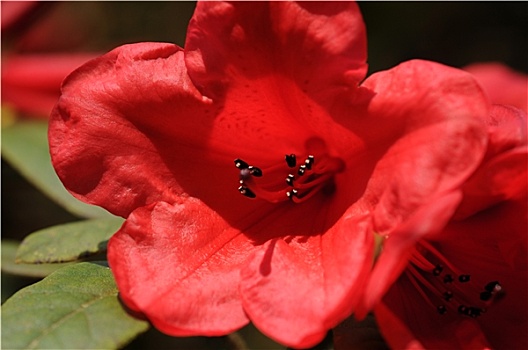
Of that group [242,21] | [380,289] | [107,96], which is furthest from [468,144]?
[107,96]

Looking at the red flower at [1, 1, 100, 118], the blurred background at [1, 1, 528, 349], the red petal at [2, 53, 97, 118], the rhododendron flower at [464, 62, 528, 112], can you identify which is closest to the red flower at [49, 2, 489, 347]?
the rhododendron flower at [464, 62, 528, 112]

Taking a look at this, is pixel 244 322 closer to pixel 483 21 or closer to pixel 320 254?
pixel 320 254

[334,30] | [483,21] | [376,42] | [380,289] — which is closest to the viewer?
[380,289]

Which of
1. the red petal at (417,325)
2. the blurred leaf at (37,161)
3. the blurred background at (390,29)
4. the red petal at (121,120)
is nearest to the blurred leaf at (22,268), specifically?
the blurred leaf at (37,161)

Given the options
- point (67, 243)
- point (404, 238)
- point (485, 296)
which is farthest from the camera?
point (67, 243)

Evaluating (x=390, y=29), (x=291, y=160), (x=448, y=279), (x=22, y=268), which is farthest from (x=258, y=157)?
(x=390, y=29)

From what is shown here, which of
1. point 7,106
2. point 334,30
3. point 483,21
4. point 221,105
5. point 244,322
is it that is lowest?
point 483,21

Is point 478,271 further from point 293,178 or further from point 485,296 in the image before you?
point 293,178

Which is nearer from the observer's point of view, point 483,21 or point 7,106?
point 7,106
